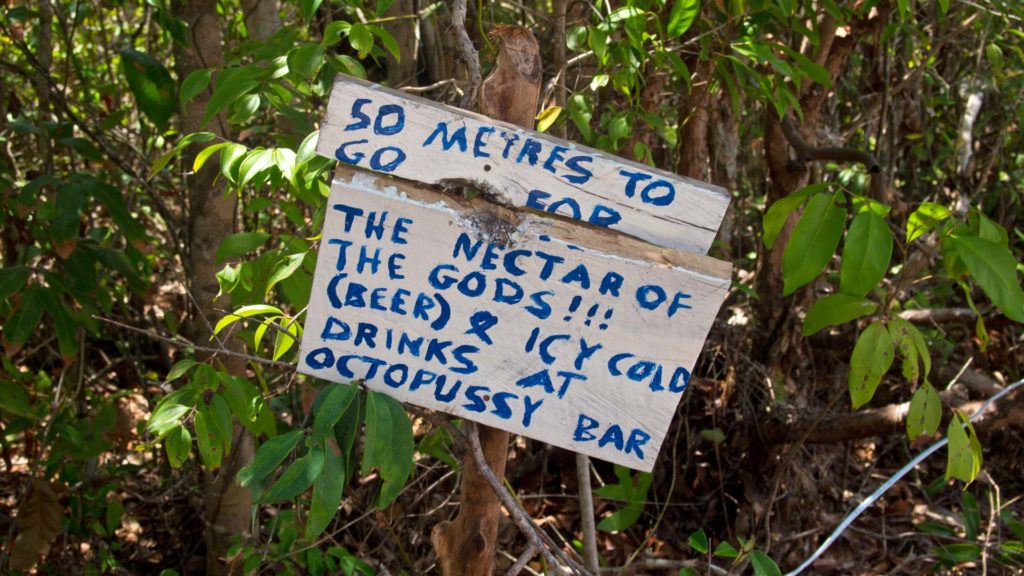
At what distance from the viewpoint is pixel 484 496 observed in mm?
1260

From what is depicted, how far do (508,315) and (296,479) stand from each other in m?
0.32

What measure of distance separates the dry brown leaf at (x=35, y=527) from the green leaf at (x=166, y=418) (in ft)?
3.71

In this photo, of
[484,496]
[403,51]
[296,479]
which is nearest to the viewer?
[296,479]

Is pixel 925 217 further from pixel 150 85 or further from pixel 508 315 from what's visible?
pixel 150 85

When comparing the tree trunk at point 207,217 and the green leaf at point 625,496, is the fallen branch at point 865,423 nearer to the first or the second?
the green leaf at point 625,496

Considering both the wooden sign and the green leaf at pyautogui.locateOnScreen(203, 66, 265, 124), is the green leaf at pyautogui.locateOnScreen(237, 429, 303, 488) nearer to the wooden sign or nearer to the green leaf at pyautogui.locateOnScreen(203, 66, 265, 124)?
the wooden sign

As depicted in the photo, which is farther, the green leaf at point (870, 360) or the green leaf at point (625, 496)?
the green leaf at point (625, 496)

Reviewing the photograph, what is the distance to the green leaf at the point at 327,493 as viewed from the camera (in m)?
1.03

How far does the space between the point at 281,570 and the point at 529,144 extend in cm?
152

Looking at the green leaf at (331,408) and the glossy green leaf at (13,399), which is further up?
the green leaf at (331,408)

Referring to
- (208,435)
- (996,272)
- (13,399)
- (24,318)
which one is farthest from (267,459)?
(13,399)

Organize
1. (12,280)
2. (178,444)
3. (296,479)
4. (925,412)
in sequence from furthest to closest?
(12,280) < (925,412) < (178,444) < (296,479)

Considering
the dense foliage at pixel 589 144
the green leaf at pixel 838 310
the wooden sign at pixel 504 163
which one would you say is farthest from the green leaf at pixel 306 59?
the green leaf at pixel 838 310

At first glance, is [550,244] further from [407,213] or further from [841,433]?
[841,433]
